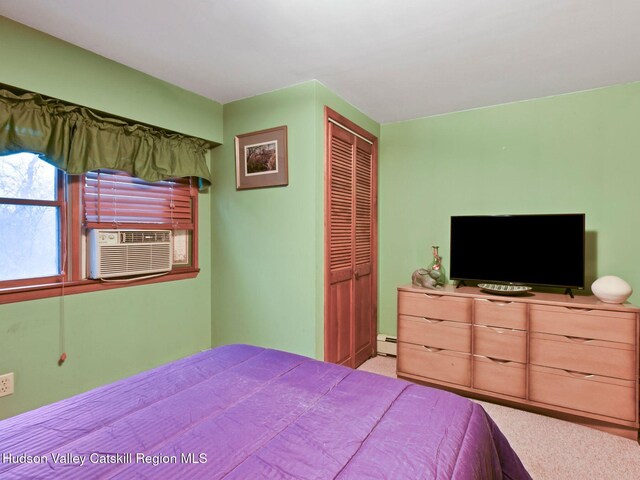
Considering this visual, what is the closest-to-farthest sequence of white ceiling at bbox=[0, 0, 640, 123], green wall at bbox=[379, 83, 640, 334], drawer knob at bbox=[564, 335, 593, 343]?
white ceiling at bbox=[0, 0, 640, 123]
drawer knob at bbox=[564, 335, 593, 343]
green wall at bbox=[379, 83, 640, 334]

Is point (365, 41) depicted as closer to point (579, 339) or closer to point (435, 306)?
point (435, 306)

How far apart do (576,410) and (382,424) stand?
76.0 inches

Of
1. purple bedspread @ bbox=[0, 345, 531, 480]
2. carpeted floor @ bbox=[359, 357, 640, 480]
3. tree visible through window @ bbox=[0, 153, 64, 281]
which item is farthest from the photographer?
tree visible through window @ bbox=[0, 153, 64, 281]

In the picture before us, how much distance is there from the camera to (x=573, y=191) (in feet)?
8.79

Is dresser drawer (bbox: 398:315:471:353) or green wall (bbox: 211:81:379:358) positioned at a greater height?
green wall (bbox: 211:81:379:358)

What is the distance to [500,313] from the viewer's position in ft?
8.16

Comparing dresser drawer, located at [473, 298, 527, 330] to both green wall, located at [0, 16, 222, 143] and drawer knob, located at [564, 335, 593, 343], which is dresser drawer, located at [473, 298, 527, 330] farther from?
green wall, located at [0, 16, 222, 143]

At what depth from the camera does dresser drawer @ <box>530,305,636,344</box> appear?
2.13 meters

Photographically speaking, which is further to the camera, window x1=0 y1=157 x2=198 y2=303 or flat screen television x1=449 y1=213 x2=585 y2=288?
flat screen television x1=449 y1=213 x2=585 y2=288

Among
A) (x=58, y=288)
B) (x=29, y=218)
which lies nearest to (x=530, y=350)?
(x=58, y=288)

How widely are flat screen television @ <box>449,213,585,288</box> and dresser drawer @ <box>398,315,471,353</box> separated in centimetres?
47

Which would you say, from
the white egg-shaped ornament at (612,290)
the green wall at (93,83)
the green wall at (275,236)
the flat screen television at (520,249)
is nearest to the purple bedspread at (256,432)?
the green wall at (275,236)

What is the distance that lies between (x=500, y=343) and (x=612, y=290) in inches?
31.0

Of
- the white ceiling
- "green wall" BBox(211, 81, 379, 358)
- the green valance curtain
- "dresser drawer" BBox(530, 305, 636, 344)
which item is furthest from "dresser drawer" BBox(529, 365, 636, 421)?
the green valance curtain
